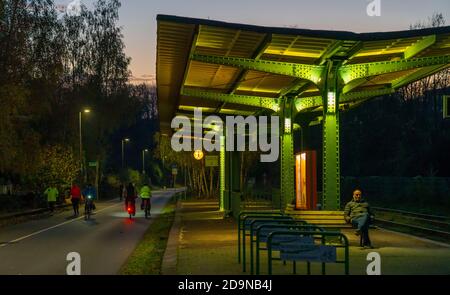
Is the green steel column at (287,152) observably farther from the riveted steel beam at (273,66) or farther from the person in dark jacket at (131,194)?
the riveted steel beam at (273,66)

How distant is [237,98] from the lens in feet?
85.9

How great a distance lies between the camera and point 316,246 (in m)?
10.3

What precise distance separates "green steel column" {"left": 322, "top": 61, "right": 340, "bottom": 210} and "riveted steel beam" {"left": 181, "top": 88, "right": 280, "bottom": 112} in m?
7.13

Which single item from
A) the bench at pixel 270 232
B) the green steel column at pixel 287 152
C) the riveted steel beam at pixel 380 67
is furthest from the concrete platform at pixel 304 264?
the green steel column at pixel 287 152

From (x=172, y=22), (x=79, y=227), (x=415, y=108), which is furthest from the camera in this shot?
(x=415, y=108)

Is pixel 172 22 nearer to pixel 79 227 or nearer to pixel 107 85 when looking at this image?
pixel 79 227

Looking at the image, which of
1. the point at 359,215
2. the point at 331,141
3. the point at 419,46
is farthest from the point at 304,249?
the point at 419,46

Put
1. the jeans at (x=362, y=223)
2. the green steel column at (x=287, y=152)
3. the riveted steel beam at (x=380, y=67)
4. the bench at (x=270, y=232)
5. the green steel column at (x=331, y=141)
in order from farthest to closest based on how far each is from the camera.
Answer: the green steel column at (x=287, y=152), the riveted steel beam at (x=380, y=67), the green steel column at (x=331, y=141), the jeans at (x=362, y=223), the bench at (x=270, y=232)

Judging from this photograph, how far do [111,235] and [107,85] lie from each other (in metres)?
46.2

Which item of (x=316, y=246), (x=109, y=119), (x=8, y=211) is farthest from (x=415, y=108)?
(x=316, y=246)

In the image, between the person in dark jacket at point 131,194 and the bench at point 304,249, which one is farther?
the person in dark jacket at point 131,194

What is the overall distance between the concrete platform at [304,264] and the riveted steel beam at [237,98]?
5061mm

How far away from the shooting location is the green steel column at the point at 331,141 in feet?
62.4

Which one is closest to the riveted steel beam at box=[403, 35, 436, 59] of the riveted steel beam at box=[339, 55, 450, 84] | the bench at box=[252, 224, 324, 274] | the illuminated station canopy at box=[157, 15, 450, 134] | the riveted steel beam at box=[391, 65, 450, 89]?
the illuminated station canopy at box=[157, 15, 450, 134]
